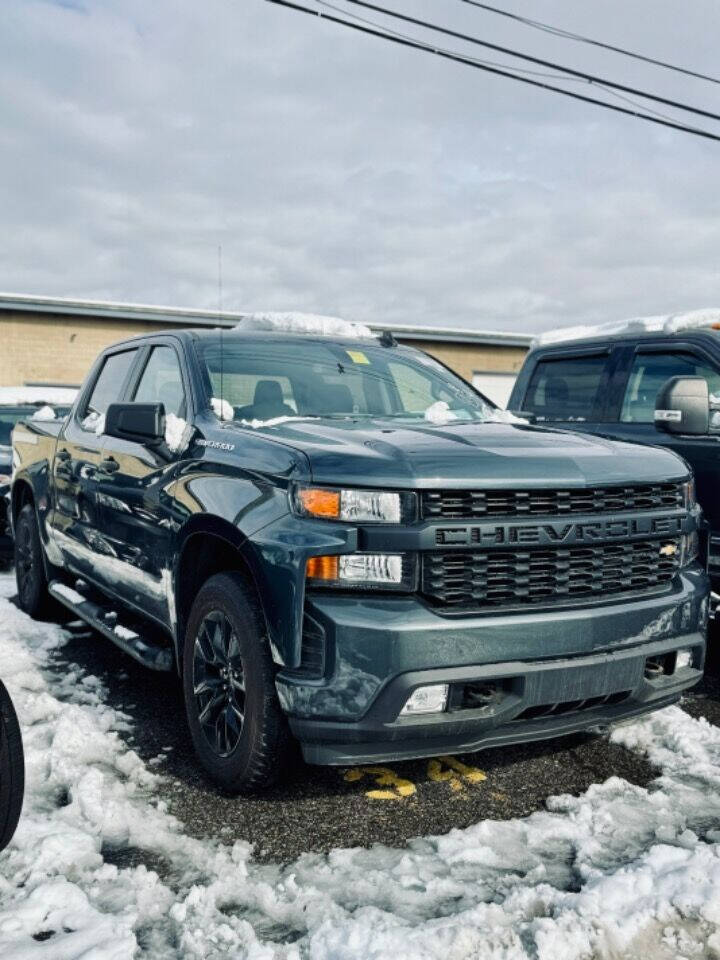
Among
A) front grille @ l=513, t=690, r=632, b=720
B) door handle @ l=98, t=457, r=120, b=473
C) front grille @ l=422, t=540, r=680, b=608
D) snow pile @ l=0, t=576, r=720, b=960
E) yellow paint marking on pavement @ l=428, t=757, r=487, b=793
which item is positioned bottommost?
yellow paint marking on pavement @ l=428, t=757, r=487, b=793

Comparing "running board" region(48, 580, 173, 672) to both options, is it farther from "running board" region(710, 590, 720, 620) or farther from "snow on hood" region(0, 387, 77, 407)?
"snow on hood" region(0, 387, 77, 407)

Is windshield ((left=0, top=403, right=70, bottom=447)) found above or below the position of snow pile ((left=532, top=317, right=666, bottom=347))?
below

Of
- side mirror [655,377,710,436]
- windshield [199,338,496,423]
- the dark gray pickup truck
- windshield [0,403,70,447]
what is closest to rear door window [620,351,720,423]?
side mirror [655,377,710,436]

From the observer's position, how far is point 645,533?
3342 mm

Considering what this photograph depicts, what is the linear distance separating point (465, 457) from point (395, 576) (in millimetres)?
507

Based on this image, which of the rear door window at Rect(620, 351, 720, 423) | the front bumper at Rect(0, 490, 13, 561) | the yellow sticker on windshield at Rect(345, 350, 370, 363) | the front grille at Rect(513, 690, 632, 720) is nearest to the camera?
the front grille at Rect(513, 690, 632, 720)

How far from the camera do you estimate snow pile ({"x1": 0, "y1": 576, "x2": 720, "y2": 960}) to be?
2.43 meters

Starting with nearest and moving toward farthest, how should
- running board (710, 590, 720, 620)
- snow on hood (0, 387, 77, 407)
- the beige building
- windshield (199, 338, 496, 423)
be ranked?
windshield (199, 338, 496, 423), running board (710, 590, 720, 620), snow on hood (0, 387, 77, 407), the beige building

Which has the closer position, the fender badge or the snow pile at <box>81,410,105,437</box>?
the fender badge

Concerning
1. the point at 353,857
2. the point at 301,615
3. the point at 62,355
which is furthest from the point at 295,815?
the point at 62,355

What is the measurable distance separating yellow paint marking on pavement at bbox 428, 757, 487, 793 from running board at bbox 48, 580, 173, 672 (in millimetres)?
1263

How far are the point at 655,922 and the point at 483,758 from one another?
139 centimetres

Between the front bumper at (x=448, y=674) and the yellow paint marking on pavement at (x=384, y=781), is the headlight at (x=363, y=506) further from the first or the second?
the yellow paint marking on pavement at (x=384, y=781)

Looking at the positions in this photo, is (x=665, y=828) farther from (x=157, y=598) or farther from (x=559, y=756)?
(x=157, y=598)
